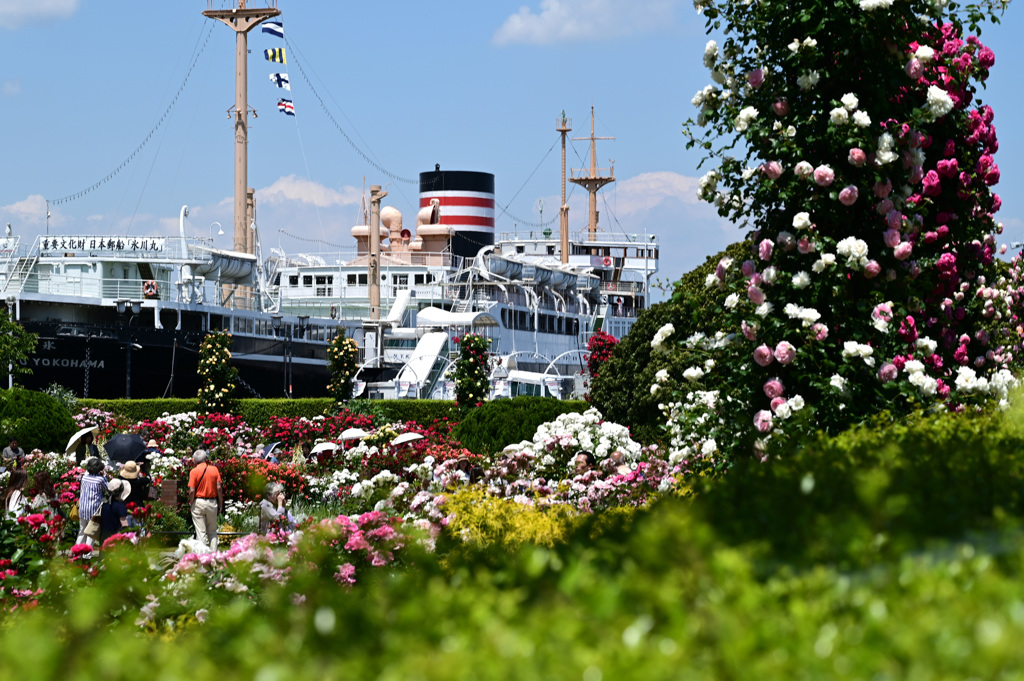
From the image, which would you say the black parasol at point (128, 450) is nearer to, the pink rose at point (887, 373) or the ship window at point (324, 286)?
the pink rose at point (887, 373)

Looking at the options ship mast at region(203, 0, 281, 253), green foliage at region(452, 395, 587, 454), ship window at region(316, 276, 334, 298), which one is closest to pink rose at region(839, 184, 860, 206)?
green foliage at region(452, 395, 587, 454)

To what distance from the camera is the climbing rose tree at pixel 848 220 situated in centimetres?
815

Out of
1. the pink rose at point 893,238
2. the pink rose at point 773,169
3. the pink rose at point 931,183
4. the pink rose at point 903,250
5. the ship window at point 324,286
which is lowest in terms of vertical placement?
the pink rose at point 903,250

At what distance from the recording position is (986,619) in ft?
7.64

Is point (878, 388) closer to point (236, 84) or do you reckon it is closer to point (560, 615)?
point (560, 615)

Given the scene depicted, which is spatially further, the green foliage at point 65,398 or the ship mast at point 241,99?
the ship mast at point 241,99

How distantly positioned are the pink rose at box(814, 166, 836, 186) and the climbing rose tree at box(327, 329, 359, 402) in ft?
88.3

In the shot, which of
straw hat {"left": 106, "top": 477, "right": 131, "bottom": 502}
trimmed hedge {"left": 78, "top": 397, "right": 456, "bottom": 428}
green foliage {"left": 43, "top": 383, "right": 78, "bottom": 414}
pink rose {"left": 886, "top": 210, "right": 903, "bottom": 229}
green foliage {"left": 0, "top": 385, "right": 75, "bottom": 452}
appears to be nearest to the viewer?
pink rose {"left": 886, "top": 210, "right": 903, "bottom": 229}

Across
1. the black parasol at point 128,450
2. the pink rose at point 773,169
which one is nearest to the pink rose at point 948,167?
the pink rose at point 773,169

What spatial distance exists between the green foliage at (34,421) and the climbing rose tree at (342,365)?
1099 cm

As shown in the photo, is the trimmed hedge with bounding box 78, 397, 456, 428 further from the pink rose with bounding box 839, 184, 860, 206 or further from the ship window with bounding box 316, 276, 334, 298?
the ship window with bounding box 316, 276, 334, 298

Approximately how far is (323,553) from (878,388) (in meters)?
4.16

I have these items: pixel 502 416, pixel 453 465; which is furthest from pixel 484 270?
pixel 453 465

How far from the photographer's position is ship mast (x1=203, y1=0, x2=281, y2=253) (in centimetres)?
4409
